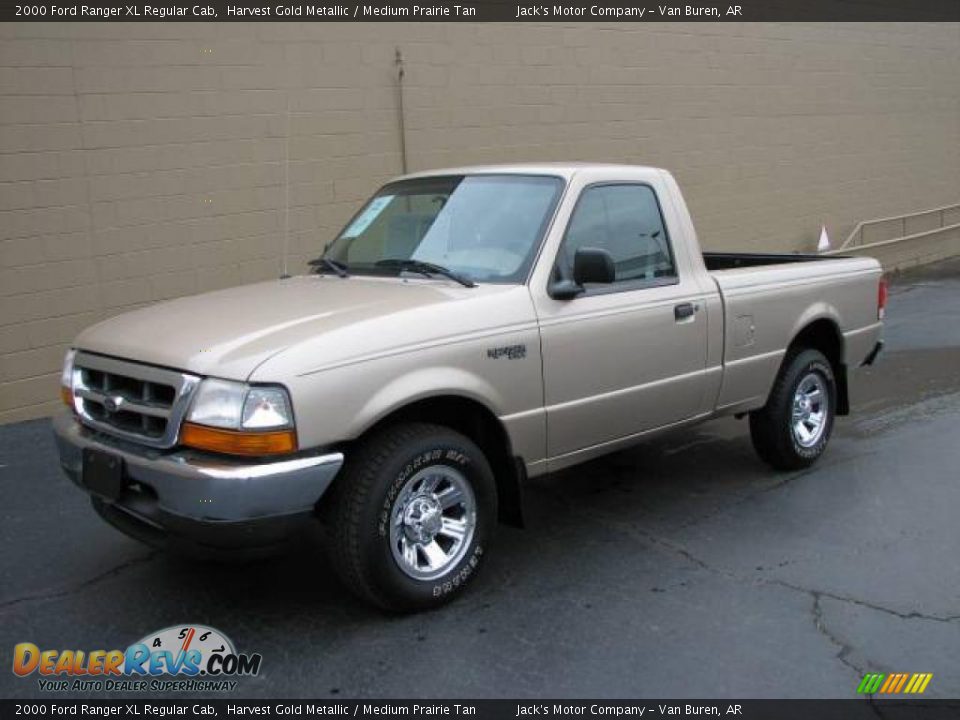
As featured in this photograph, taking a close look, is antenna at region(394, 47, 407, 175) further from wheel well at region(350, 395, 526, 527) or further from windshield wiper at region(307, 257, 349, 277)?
wheel well at region(350, 395, 526, 527)

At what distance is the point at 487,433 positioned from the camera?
441 cm

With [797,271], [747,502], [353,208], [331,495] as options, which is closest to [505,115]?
[353,208]

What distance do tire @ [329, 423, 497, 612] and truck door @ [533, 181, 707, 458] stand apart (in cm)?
54

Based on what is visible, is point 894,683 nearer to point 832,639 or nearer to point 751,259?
point 832,639

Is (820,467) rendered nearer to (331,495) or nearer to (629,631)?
(629,631)

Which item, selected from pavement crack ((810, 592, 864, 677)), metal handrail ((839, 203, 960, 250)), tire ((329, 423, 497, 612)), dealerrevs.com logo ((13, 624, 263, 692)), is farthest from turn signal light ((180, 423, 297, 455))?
metal handrail ((839, 203, 960, 250))

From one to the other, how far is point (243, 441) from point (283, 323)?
0.59 meters

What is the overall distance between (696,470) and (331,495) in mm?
3043

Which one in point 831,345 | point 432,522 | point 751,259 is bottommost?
point 432,522

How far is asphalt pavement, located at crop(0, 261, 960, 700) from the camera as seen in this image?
11.8ft

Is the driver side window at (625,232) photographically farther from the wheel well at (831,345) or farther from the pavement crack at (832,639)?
the pavement crack at (832,639)

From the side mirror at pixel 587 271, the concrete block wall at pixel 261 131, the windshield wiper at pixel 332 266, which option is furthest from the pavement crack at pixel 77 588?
the concrete block wall at pixel 261 131

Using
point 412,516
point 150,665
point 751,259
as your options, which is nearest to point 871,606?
point 412,516

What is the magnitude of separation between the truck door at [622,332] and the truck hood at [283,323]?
33cm
